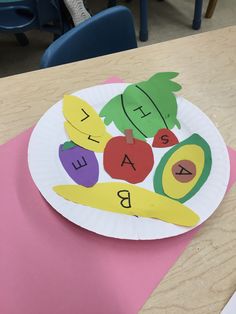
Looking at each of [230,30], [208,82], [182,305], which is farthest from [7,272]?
[230,30]

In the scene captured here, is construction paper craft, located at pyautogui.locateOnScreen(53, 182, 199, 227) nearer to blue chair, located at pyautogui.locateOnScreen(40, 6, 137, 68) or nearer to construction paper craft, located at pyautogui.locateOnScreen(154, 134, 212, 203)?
construction paper craft, located at pyautogui.locateOnScreen(154, 134, 212, 203)

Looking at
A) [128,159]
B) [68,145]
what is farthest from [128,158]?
[68,145]

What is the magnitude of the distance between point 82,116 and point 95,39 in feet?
1.05

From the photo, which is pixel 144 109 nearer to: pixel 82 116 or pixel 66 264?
pixel 82 116

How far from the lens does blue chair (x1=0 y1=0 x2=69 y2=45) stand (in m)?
1.36

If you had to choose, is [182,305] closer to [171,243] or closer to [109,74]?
[171,243]

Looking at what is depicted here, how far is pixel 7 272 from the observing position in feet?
1.67

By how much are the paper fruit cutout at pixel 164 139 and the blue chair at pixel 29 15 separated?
94 centimetres

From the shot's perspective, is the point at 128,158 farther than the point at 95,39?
No

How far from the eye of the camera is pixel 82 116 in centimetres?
66

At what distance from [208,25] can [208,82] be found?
158cm

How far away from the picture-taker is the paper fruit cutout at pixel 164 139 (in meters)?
0.65

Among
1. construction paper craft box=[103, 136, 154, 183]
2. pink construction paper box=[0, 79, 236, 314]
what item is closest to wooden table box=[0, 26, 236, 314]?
pink construction paper box=[0, 79, 236, 314]

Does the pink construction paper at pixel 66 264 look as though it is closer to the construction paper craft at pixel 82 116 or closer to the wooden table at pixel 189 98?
the wooden table at pixel 189 98
